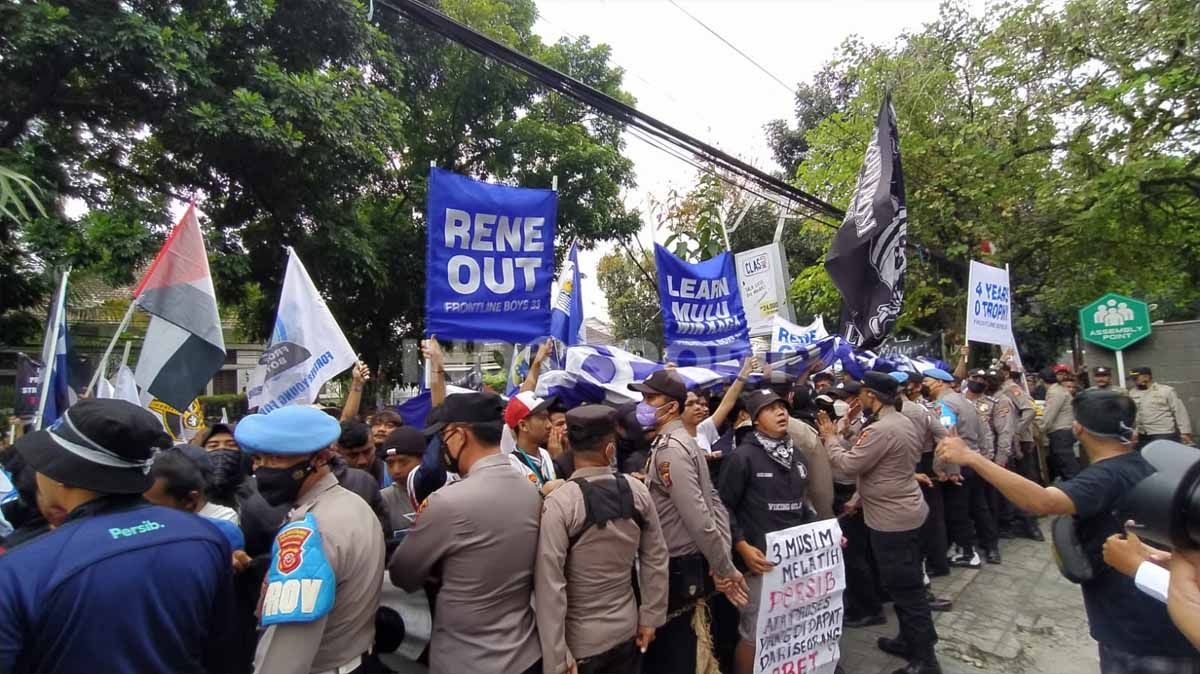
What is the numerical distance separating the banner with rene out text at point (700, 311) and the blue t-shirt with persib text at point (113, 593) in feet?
16.0

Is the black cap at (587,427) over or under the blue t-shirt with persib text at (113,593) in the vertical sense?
over

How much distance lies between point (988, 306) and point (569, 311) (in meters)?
5.29

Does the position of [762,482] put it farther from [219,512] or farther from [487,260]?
[219,512]

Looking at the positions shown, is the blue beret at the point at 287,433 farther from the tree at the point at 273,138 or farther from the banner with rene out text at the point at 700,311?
the tree at the point at 273,138

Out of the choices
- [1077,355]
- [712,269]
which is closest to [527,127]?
[712,269]

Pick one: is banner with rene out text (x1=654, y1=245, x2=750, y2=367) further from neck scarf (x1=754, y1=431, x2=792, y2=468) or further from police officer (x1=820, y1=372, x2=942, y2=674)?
neck scarf (x1=754, y1=431, x2=792, y2=468)

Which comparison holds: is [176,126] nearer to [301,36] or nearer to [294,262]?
[301,36]

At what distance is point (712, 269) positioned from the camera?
22.9 ft

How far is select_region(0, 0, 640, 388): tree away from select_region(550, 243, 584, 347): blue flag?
4569 millimetres

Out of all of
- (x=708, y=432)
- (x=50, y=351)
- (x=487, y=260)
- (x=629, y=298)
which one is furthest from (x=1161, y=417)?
(x=629, y=298)

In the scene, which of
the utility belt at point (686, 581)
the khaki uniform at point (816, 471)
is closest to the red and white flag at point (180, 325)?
the utility belt at point (686, 581)

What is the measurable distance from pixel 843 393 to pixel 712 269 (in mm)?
1984

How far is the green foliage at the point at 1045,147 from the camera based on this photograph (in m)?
9.41

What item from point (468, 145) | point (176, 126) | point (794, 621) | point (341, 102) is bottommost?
point (794, 621)
